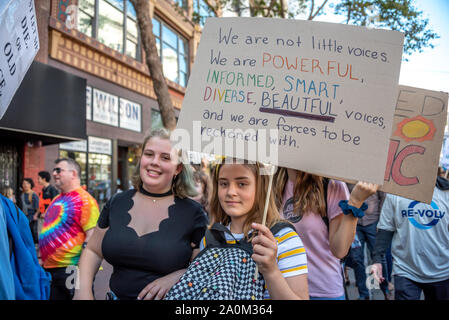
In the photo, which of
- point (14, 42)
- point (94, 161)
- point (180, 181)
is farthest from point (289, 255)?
point (94, 161)

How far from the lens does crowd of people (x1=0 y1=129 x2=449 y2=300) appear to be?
1461mm

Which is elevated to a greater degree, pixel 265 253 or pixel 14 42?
pixel 14 42

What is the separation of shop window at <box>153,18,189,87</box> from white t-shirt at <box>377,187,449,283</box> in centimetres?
1443

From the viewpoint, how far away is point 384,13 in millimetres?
7090

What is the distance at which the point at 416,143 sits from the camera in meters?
1.82

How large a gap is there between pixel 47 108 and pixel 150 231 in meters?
7.60

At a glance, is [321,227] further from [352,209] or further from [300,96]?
[300,96]

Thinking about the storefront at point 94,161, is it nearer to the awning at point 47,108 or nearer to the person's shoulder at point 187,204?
the awning at point 47,108

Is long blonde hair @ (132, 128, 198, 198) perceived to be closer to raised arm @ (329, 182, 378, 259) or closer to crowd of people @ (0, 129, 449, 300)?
crowd of people @ (0, 129, 449, 300)

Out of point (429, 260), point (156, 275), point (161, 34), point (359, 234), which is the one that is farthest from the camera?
point (161, 34)

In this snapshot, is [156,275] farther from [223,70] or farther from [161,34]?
[161,34]
